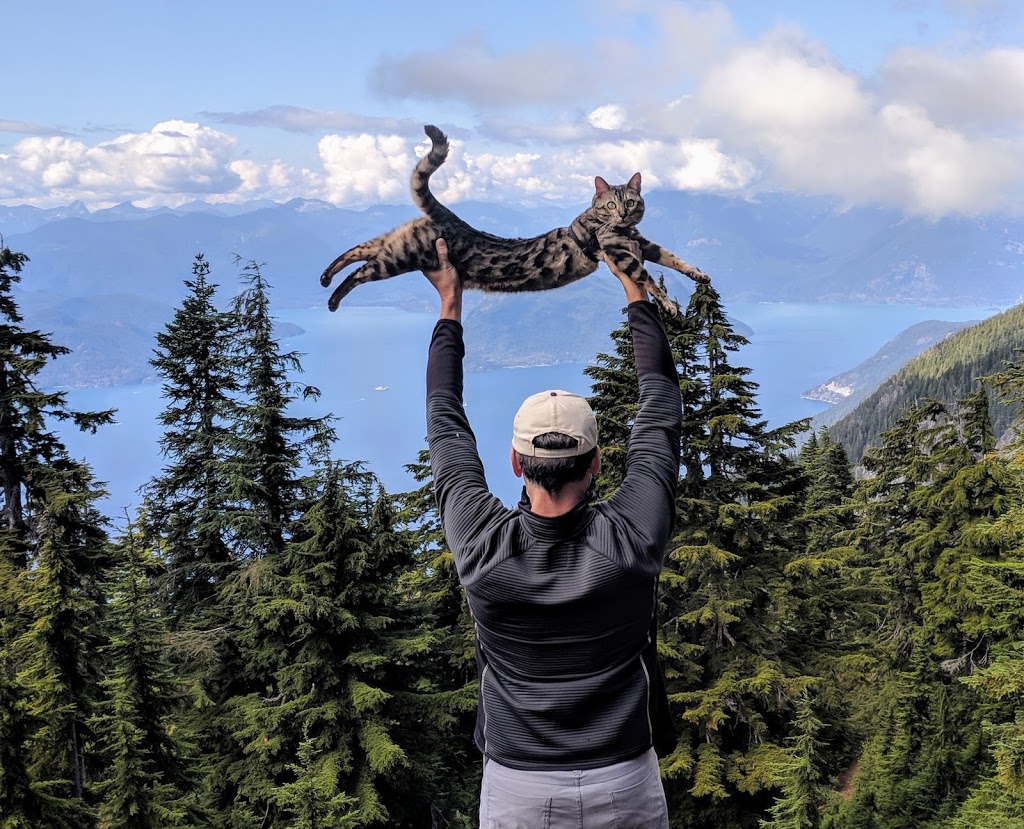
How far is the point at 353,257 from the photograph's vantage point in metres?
4.20

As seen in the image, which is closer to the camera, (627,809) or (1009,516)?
(627,809)

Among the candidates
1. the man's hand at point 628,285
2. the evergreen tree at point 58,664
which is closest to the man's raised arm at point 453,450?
the man's hand at point 628,285

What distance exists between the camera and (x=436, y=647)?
15.3m

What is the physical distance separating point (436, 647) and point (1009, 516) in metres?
10.5

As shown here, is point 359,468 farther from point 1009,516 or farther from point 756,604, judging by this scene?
point 1009,516

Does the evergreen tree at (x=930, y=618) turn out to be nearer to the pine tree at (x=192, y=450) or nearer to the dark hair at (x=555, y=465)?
the dark hair at (x=555, y=465)

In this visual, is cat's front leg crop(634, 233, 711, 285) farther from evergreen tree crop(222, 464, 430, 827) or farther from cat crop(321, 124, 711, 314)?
evergreen tree crop(222, 464, 430, 827)

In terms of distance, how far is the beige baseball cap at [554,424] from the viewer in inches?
94.6

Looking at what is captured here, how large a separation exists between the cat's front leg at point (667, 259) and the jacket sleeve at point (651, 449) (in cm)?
88

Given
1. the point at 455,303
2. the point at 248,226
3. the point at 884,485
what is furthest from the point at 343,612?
the point at 248,226

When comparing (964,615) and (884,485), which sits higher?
(884,485)

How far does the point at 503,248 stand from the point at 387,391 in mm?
45004

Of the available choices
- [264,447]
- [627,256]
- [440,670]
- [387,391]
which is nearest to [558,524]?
[627,256]

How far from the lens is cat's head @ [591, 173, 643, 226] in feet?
13.8
